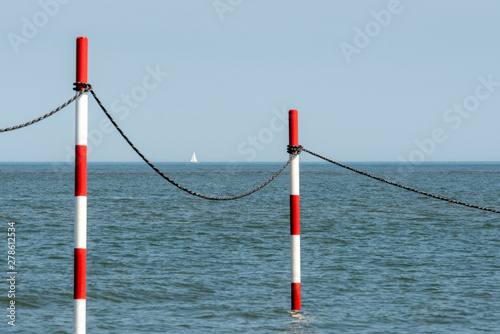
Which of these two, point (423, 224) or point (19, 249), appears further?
point (423, 224)

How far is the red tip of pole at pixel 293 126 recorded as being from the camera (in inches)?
377

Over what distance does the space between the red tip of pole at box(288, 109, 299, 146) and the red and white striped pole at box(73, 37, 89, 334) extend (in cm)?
375

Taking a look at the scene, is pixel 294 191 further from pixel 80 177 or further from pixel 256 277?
pixel 256 277

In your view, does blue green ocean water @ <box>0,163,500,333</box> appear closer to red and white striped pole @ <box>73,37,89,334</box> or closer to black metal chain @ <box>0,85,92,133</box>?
red and white striped pole @ <box>73,37,89,334</box>

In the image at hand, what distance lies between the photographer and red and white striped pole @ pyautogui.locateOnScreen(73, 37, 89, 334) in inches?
255

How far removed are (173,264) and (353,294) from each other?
588 cm

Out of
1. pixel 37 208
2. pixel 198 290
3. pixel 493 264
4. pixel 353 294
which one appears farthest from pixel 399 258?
pixel 37 208

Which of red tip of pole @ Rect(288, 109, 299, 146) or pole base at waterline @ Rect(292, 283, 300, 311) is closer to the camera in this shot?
red tip of pole @ Rect(288, 109, 299, 146)

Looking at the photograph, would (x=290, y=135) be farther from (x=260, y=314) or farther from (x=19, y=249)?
(x=19, y=249)

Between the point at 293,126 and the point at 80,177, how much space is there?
3.96 metres

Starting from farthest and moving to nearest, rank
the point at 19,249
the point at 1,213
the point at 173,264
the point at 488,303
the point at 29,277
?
the point at 1,213, the point at 19,249, the point at 173,264, the point at 29,277, the point at 488,303

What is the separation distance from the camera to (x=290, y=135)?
31.8ft

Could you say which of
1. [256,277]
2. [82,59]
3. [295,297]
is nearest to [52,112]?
[82,59]

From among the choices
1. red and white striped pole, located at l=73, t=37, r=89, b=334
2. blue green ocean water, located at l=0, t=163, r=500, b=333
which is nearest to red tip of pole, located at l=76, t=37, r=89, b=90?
red and white striped pole, located at l=73, t=37, r=89, b=334
